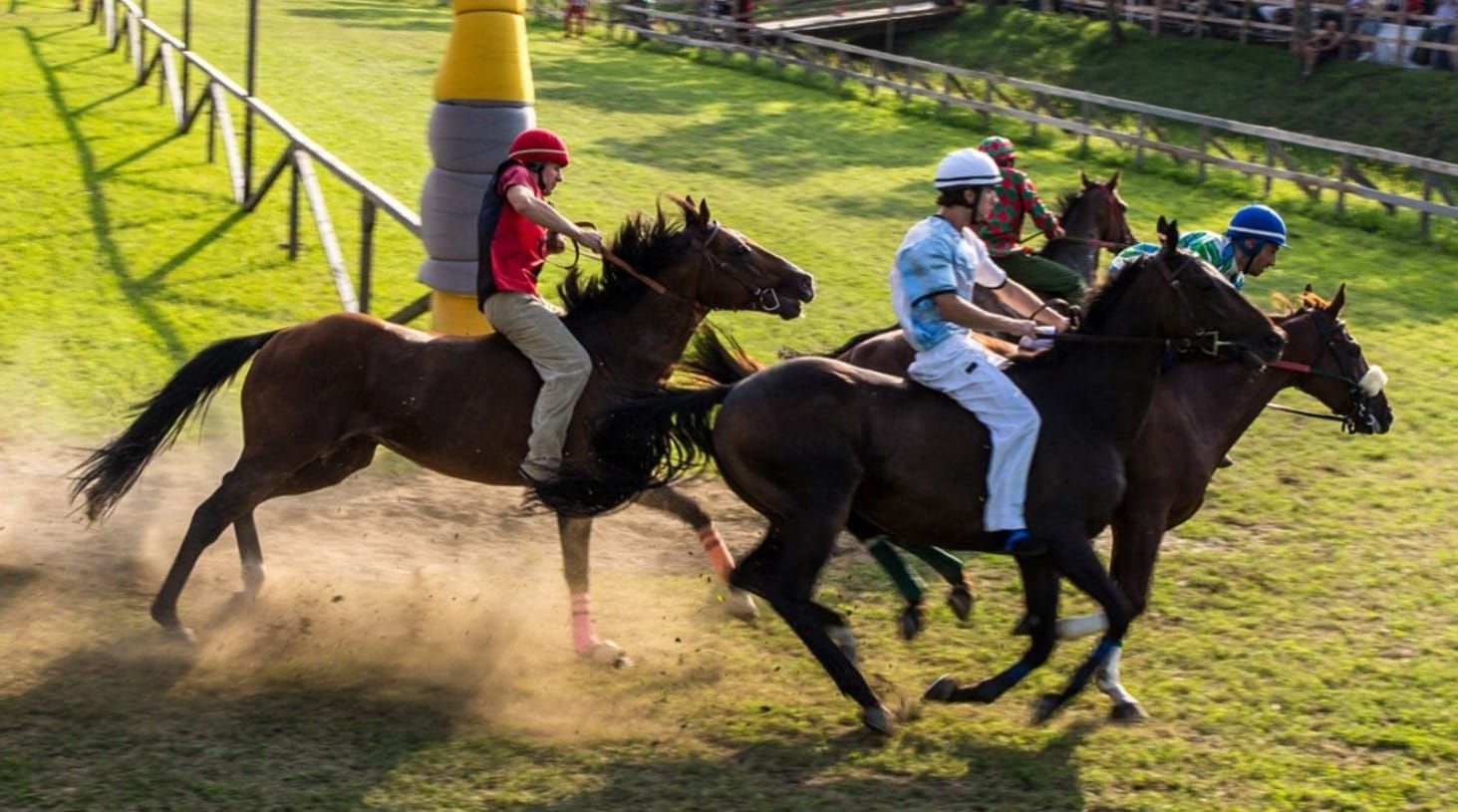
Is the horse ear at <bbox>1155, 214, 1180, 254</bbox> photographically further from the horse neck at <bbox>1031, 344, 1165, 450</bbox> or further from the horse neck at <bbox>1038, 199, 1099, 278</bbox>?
the horse neck at <bbox>1038, 199, 1099, 278</bbox>

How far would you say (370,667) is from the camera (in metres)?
7.70

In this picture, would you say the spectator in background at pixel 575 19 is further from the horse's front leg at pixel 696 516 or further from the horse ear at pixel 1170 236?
the horse ear at pixel 1170 236

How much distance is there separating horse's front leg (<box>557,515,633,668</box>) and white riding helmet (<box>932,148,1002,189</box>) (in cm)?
235

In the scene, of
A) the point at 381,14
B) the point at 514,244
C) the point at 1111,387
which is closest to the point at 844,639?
the point at 1111,387

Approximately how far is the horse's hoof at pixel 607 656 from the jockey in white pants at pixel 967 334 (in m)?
1.86

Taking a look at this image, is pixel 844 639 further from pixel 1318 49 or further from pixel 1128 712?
pixel 1318 49

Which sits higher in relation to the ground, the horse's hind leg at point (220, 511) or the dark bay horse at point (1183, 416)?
the dark bay horse at point (1183, 416)

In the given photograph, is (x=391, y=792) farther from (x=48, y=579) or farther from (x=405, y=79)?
(x=405, y=79)

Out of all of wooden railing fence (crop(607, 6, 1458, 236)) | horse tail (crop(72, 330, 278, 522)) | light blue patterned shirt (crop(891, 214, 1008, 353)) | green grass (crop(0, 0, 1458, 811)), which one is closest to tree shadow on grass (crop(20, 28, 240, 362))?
green grass (crop(0, 0, 1458, 811))

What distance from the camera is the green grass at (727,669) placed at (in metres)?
6.55

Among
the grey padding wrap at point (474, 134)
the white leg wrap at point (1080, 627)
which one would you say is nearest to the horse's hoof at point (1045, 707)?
A: the white leg wrap at point (1080, 627)

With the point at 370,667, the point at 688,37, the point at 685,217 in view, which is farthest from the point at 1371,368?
the point at 688,37

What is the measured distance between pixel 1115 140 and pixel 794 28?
42.2 ft

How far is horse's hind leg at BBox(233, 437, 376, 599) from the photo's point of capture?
28.0 feet
